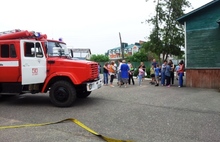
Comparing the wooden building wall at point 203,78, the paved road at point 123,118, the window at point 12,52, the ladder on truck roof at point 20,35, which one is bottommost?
the paved road at point 123,118

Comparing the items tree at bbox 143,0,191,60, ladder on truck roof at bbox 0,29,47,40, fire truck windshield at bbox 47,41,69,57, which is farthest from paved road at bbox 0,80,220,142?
Answer: tree at bbox 143,0,191,60

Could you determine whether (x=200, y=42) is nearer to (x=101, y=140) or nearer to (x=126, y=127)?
(x=126, y=127)

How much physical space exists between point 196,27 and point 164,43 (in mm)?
11632

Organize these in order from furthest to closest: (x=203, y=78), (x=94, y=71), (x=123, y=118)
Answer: (x=203, y=78) < (x=94, y=71) < (x=123, y=118)

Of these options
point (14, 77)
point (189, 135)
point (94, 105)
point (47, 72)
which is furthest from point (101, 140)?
point (14, 77)

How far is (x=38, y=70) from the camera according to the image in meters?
7.96

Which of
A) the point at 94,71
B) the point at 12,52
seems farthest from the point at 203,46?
the point at 12,52

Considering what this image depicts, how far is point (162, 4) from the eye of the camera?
24.7 m

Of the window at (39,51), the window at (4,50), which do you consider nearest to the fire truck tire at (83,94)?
the window at (39,51)

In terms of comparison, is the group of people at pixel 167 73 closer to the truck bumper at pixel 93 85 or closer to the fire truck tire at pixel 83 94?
the fire truck tire at pixel 83 94

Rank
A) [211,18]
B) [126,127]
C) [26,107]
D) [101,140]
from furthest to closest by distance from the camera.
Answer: [211,18] → [26,107] → [126,127] → [101,140]

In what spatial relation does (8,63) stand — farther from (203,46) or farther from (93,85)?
(203,46)

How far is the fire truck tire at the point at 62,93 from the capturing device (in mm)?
7785

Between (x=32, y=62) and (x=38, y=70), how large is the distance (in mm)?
340
